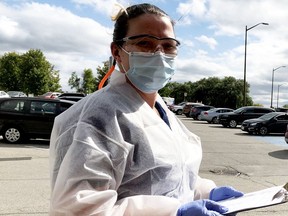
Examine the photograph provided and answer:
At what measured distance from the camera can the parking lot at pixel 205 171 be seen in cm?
601

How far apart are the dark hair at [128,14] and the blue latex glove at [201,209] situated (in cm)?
86

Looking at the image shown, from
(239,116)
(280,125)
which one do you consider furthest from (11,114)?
(239,116)

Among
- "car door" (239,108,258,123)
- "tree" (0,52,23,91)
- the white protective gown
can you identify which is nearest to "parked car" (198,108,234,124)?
"car door" (239,108,258,123)

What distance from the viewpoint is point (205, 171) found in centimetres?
→ 995

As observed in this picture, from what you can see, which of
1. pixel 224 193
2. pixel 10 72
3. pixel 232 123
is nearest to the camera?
pixel 224 193

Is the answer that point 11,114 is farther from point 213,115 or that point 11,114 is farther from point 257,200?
point 213,115

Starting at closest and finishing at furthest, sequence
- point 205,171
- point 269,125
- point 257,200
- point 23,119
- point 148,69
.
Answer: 1. point 257,200
2. point 148,69
3. point 205,171
4. point 23,119
5. point 269,125

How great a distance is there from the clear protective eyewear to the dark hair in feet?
0.15

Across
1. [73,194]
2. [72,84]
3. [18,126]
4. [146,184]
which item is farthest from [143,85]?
[72,84]

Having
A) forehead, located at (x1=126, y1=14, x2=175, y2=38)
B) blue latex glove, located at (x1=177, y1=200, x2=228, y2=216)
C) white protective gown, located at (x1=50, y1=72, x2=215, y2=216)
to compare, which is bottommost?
blue latex glove, located at (x1=177, y1=200, x2=228, y2=216)

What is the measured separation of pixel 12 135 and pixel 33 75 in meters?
48.9

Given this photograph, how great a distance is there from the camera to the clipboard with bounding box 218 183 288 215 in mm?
1773

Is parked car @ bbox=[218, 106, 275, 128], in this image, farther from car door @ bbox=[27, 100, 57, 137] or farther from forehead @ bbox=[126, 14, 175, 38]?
forehead @ bbox=[126, 14, 175, 38]

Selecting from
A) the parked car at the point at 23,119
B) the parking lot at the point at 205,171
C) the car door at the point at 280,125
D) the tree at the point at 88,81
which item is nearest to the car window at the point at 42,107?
the parked car at the point at 23,119
